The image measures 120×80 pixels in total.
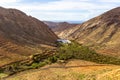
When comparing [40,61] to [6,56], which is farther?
[6,56]

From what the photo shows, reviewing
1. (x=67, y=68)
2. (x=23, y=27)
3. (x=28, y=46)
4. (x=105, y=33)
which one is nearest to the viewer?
(x=67, y=68)

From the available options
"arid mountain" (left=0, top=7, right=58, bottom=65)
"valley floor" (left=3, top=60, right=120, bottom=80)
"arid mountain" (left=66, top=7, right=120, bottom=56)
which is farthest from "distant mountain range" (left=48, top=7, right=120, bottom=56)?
"valley floor" (left=3, top=60, right=120, bottom=80)

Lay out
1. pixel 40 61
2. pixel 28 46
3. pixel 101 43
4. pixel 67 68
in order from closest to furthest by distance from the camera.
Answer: pixel 67 68
pixel 40 61
pixel 28 46
pixel 101 43

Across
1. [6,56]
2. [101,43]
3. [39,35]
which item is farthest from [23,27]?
[6,56]

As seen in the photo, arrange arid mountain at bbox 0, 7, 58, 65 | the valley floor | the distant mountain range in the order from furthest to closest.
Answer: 1. the distant mountain range
2. arid mountain at bbox 0, 7, 58, 65
3. the valley floor

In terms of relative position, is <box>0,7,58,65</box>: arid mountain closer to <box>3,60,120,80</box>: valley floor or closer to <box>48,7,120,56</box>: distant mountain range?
<box>3,60,120,80</box>: valley floor

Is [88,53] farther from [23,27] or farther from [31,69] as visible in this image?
[23,27]

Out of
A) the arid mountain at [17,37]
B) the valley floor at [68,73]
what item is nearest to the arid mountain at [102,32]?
the arid mountain at [17,37]

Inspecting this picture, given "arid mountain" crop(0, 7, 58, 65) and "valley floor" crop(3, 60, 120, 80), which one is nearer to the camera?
"valley floor" crop(3, 60, 120, 80)
